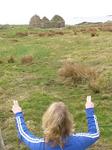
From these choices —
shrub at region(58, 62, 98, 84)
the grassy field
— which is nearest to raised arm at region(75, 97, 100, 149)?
the grassy field

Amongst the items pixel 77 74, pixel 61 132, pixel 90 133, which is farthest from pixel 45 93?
pixel 61 132

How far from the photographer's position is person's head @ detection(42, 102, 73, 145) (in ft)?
12.7

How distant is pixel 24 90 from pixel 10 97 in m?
0.77

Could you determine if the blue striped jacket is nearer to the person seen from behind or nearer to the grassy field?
the person seen from behind

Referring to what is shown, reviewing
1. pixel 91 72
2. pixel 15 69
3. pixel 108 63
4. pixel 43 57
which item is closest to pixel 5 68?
pixel 15 69

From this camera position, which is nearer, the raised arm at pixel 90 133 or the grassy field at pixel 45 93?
the raised arm at pixel 90 133

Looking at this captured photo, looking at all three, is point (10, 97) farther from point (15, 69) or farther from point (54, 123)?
point (54, 123)

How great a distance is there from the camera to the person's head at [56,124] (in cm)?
386

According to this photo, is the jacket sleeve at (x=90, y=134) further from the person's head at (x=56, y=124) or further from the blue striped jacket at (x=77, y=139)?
the person's head at (x=56, y=124)

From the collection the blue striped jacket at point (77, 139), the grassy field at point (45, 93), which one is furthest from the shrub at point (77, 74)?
the blue striped jacket at point (77, 139)

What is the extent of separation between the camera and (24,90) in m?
11.7

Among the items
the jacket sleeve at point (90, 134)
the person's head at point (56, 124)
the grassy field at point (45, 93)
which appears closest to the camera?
the person's head at point (56, 124)

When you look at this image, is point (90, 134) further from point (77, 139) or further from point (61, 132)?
point (61, 132)

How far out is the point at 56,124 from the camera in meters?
3.86
